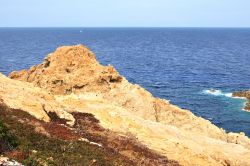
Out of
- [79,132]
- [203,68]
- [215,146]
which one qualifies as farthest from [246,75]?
[79,132]

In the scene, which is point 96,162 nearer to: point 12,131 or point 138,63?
point 12,131

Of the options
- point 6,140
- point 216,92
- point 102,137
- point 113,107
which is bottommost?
point 216,92

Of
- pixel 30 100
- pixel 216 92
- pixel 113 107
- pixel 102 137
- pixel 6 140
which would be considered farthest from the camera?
pixel 216 92

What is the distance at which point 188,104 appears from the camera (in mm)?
91125

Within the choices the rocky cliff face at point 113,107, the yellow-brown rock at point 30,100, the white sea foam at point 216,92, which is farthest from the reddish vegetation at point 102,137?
the white sea foam at point 216,92

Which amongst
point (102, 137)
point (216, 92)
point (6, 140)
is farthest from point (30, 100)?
point (216, 92)

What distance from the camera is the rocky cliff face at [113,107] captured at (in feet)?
109

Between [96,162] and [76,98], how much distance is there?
18.4 metres

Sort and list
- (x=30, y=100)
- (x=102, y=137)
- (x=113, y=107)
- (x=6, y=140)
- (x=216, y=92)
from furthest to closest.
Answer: (x=216, y=92), (x=113, y=107), (x=30, y=100), (x=102, y=137), (x=6, y=140)

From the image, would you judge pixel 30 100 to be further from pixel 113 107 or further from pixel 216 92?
pixel 216 92

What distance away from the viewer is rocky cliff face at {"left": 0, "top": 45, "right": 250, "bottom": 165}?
3322cm

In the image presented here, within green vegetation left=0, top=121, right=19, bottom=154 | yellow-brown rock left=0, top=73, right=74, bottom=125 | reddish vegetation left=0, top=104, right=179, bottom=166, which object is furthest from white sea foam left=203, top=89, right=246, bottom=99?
green vegetation left=0, top=121, right=19, bottom=154

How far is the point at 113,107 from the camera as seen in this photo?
1566 inches

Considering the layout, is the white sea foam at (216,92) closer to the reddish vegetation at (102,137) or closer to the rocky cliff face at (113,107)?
the rocky cliff face at (113,107)
